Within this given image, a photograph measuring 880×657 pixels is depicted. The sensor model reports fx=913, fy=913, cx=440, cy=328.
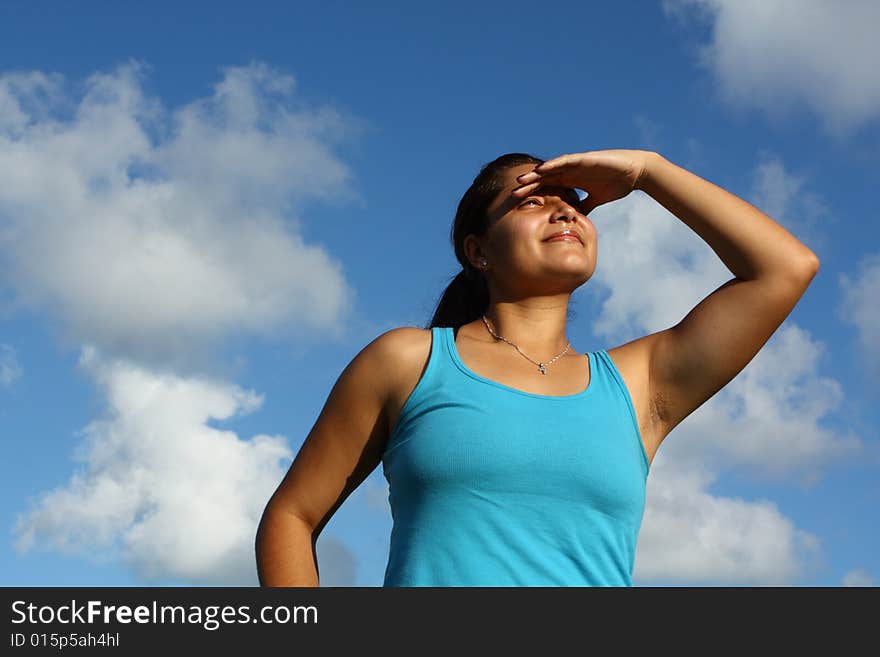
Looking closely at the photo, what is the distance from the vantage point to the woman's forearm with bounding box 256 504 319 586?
3.83 metres

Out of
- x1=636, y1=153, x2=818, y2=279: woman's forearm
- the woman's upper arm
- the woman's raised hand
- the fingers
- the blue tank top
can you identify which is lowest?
the blue tank top

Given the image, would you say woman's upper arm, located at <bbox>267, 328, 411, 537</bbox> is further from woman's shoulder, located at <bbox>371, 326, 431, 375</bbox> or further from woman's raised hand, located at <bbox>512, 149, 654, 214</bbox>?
woman's raised hand, located at <bbox>512, 149, 654, 214</bbox>

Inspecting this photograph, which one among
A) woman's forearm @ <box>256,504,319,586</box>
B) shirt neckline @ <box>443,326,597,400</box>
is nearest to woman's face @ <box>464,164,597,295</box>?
shirt neckline @ <box>443,326,597,400</box>

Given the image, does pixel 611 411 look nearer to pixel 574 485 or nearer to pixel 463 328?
pixel 574 485

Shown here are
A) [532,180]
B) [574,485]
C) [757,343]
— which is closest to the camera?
[574,485]

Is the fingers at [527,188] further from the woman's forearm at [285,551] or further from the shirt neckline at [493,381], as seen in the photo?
the woman's forearm at [285,551]

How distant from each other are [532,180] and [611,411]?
1.20 metres

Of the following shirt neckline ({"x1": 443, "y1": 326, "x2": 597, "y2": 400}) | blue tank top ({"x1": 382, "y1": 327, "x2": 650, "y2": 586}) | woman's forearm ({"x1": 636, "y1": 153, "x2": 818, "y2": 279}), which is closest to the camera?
blue tank top ({"x1": 382, "y1": 327, "x2": 650, "y2": 586})

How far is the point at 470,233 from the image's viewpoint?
4.75 meters
